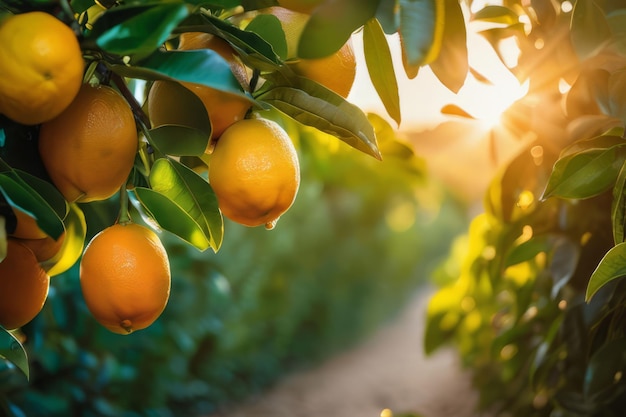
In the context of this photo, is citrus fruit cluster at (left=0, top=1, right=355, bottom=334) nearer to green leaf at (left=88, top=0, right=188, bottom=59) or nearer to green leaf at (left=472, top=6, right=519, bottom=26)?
green leaf at (left=88, top=0, right=188, bottom=59)

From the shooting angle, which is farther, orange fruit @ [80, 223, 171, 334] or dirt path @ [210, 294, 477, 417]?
dirt path @ [210, 294, 477, 417]

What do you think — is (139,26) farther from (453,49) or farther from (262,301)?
(262,301)

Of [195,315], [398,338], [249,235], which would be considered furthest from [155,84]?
[398,338]

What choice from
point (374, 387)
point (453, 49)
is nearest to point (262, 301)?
point (374, 387)

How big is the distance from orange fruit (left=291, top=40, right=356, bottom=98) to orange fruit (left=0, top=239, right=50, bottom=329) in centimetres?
24

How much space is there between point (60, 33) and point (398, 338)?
3.75 metres

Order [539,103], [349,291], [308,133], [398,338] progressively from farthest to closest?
[398,338], [349,291], [308,133], [539,103]

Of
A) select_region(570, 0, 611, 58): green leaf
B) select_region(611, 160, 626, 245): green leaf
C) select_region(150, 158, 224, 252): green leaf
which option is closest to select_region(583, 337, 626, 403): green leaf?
select_region(611, 160, 626, 245): green leaf

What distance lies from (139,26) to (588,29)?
32 cm

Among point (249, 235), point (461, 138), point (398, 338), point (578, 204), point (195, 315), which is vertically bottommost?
point (578, 204)

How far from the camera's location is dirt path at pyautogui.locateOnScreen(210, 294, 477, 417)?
2600mm

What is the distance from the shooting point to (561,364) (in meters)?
0.85

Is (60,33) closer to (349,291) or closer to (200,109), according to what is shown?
(200,109)

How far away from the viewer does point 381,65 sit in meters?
0.48
